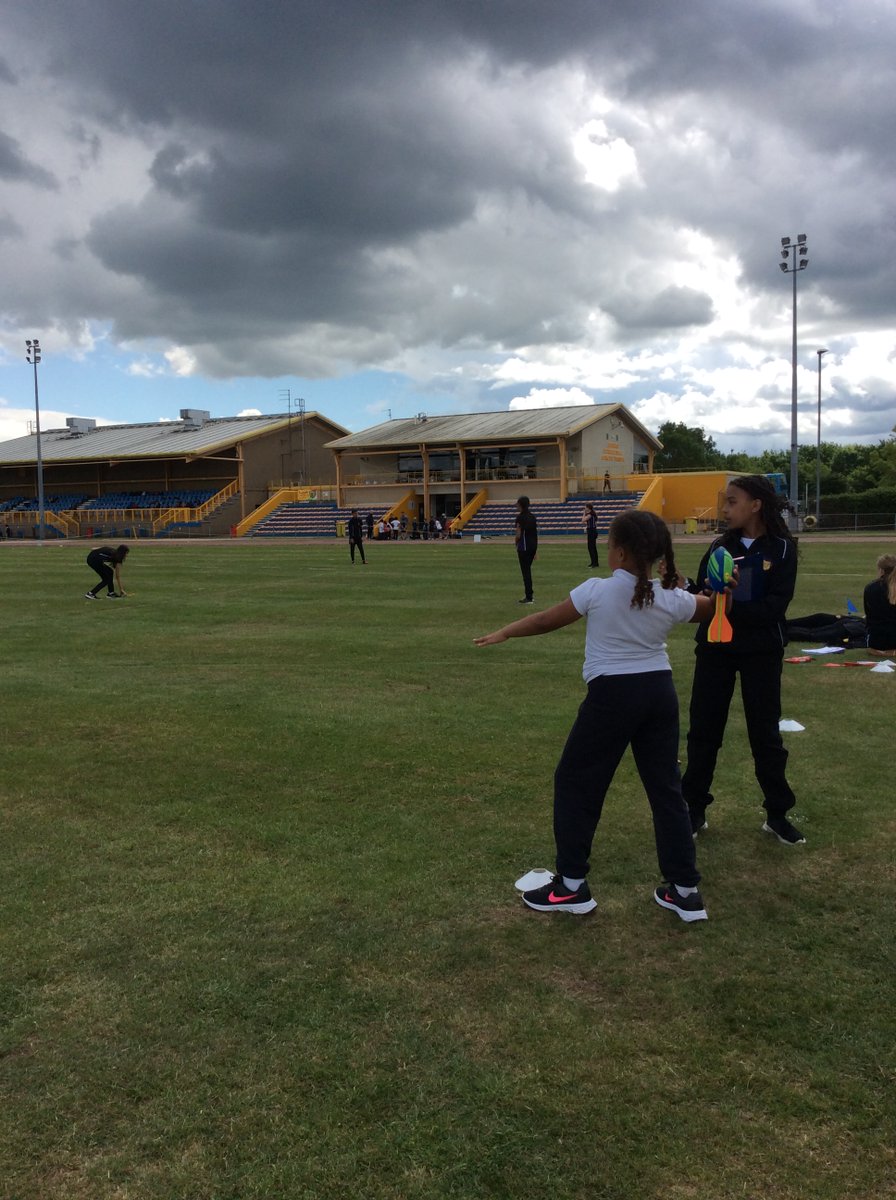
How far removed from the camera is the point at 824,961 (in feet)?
12.2

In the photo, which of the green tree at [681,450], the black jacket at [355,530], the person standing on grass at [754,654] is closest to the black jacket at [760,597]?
the person standing on grass at [754,654]

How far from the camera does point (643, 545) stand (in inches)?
157

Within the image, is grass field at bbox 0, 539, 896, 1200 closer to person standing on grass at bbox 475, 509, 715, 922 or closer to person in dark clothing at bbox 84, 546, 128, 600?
person standing on grass at bbox 475, 509, 715, 922

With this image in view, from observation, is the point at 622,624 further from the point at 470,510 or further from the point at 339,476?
the point at 339,476

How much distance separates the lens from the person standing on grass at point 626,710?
13.2ft

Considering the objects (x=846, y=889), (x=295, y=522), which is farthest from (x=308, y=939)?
(x=295, y=522)

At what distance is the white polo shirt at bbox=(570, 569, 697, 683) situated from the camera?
4.03 meters

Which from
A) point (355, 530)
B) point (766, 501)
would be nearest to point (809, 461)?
point (355, 530)

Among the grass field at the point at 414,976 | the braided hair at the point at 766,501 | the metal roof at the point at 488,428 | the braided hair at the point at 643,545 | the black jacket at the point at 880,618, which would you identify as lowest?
the grass field at the point at 414,976

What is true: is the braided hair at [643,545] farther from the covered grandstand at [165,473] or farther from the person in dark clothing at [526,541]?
the covered grandstand at [165,473]

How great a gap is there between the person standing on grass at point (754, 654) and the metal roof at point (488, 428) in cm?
5048

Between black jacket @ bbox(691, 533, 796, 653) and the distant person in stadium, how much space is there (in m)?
6.07

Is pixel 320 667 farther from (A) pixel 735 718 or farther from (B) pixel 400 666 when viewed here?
(A) pixel 735 718

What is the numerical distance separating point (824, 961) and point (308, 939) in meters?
2.24
